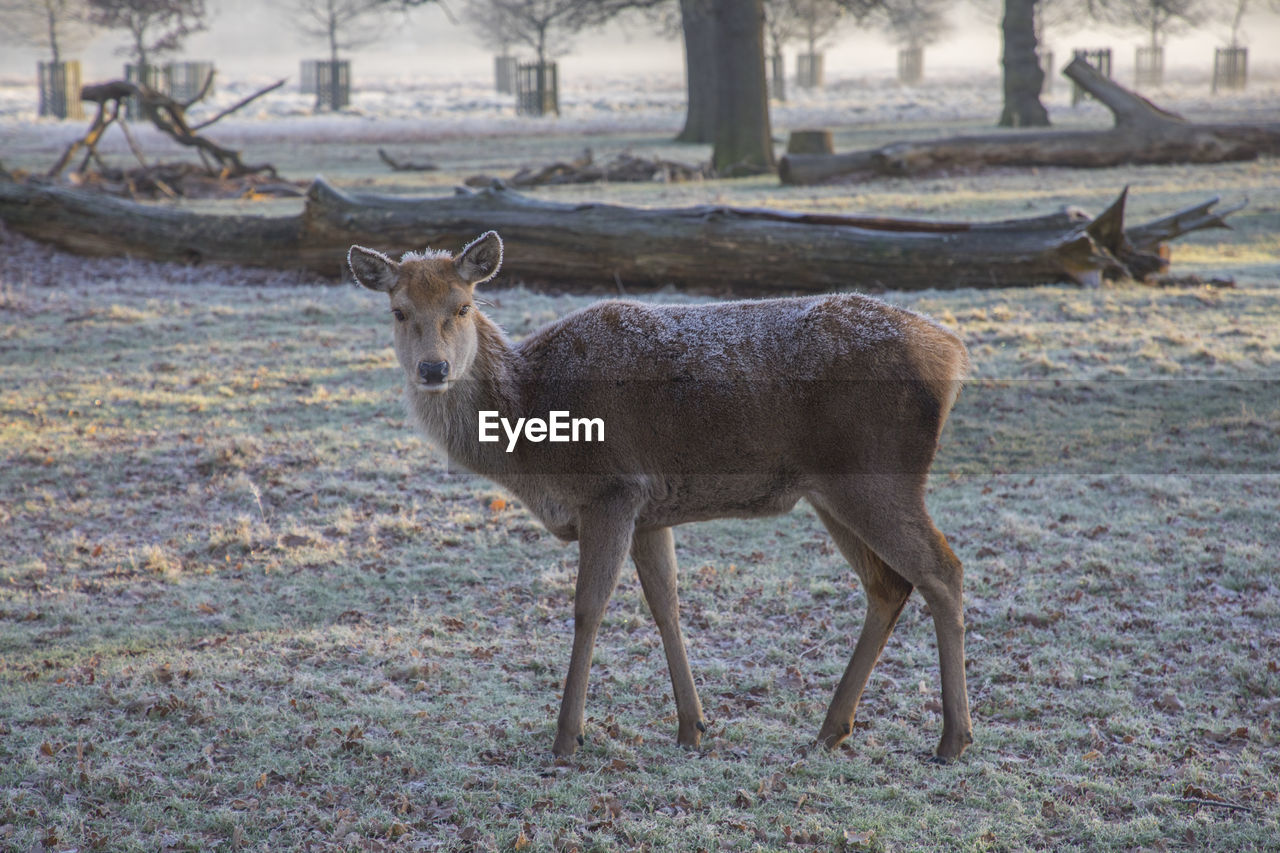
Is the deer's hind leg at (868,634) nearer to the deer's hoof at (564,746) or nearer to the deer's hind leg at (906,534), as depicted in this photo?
the deer's hind leg at (906,534)

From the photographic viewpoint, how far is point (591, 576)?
4996 millimetres

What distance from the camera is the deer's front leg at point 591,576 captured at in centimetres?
497

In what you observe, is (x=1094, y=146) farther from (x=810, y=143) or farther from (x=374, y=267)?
(x=374, y=267)

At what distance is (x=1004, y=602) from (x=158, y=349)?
9.59m

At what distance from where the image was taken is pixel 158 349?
12211 mm

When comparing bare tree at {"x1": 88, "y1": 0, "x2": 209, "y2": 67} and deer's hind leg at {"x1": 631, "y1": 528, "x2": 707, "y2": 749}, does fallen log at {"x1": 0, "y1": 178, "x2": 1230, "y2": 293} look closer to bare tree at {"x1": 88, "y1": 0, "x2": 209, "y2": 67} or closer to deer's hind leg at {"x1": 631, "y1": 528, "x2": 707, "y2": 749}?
deer's hind leg at {"x1": 631, "y1": 528, "x2": 707, "y2": 749}

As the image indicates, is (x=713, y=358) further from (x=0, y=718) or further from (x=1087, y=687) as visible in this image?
(x=0, y=718)

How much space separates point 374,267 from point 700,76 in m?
31.7

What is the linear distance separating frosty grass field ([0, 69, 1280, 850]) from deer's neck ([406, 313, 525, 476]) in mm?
1307

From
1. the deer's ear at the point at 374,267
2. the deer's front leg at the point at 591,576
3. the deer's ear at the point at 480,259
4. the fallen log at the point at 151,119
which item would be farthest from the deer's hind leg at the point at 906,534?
the fallen log at the point at 151,119

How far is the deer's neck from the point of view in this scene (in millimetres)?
Result: 5332

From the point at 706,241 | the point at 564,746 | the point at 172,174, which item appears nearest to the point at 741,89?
the point at 172,174

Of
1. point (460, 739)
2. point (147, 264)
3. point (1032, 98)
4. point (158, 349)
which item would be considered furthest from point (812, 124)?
point (460, 739)

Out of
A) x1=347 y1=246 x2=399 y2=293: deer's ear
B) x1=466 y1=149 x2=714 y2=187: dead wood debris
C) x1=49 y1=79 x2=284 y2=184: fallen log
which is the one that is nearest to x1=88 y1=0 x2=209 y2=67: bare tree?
x1=49 y1=79 x2=284 y2=184: fallen log
